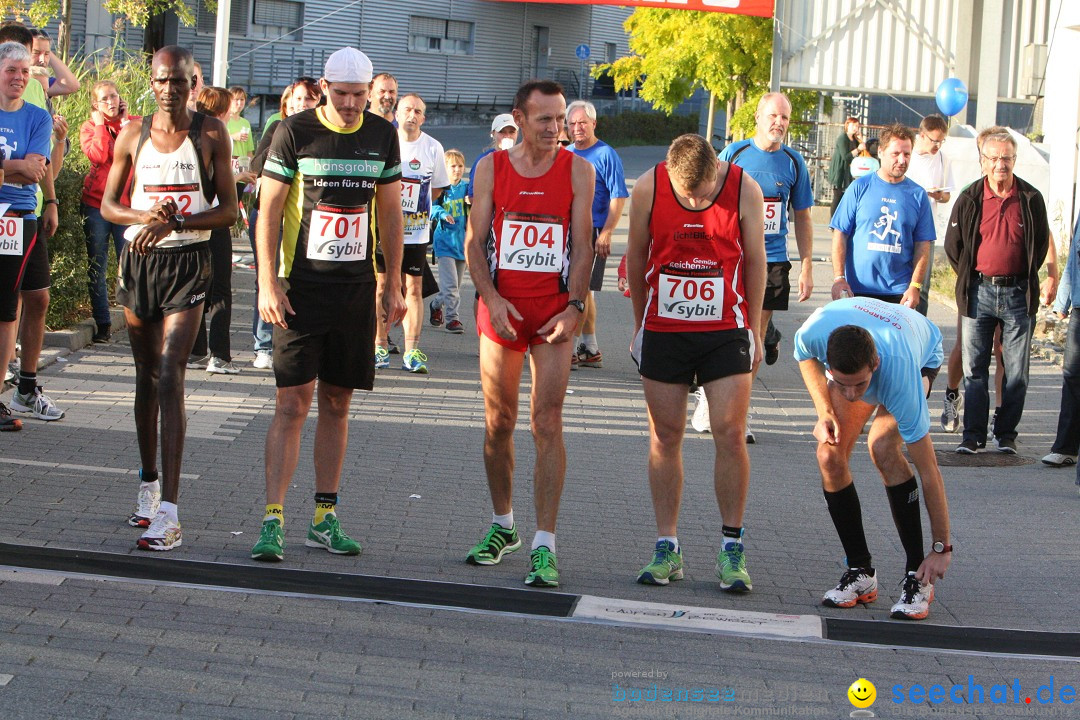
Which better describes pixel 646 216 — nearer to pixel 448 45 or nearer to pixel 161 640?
pixel 161 640

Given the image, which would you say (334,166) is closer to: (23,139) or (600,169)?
(23,139)

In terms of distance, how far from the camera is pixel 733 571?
599 cm

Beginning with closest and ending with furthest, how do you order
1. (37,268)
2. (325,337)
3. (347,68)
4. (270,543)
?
(347,68)
(270,543)
(325,337)
(37,268)

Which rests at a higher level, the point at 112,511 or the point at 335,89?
the point at 335,89

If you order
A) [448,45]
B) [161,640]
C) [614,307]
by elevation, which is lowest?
[161,640]

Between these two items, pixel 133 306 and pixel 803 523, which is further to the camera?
pixel 803 523

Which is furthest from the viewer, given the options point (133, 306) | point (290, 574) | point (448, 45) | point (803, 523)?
point (448, 45)

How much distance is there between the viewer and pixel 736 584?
5.97 meters

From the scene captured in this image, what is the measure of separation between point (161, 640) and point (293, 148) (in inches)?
86.9

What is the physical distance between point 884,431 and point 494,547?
5.88ft

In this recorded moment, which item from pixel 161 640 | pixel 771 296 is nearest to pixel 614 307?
pixel 771 296

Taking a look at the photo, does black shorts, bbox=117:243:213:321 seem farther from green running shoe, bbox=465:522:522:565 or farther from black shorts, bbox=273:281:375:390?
green running shoe, bbox=465:522:522:565

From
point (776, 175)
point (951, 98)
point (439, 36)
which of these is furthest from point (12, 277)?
point (439, 36)

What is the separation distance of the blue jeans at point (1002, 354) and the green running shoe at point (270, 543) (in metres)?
5.25
